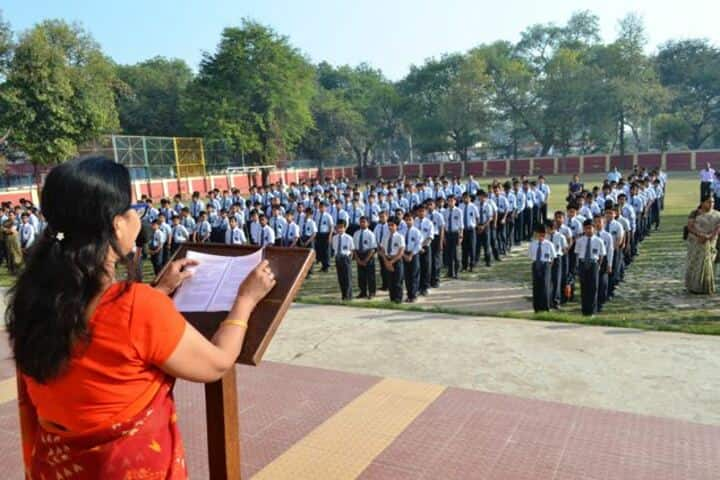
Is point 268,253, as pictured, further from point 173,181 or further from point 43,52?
point 173,181

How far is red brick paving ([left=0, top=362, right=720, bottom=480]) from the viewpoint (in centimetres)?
338

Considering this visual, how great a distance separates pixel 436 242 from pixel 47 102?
1761 centimetres

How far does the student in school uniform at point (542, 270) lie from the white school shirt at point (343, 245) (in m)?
2.83

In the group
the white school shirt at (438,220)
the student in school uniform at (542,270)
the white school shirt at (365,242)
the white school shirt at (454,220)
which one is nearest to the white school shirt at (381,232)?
the white school shirt at (365,242)

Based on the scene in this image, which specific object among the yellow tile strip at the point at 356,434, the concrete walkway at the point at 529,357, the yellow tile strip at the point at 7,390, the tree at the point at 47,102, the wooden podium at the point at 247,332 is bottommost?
the concrete walkway at the point at 529,357

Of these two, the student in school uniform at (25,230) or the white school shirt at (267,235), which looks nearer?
the white school shirt at (267,235)

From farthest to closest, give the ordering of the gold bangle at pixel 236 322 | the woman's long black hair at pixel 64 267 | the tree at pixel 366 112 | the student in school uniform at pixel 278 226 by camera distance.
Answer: the tree at pixel 366 112
the student in school uniform at pixel 278 226
the gold bangle at pixel 236 322
the woman's long black hair at pixel 64 267

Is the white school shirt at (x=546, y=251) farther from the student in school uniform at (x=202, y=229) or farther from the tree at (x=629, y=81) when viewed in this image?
the tree at (x=629, y=81)

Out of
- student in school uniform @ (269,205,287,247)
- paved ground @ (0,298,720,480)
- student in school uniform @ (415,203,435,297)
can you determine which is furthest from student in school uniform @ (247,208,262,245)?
paved ground @ (0,298,720,480)

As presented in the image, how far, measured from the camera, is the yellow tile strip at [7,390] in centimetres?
470

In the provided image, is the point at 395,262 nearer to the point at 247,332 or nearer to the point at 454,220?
the point at 454,220

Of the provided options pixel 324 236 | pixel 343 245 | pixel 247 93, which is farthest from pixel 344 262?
pixel 247 93

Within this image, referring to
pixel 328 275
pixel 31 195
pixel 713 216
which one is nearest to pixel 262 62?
pixel 31 195

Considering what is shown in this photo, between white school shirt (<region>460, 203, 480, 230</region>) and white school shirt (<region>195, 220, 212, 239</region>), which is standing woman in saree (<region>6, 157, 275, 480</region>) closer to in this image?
white school shirt (<region>460, 203, 480, 230</region>)
